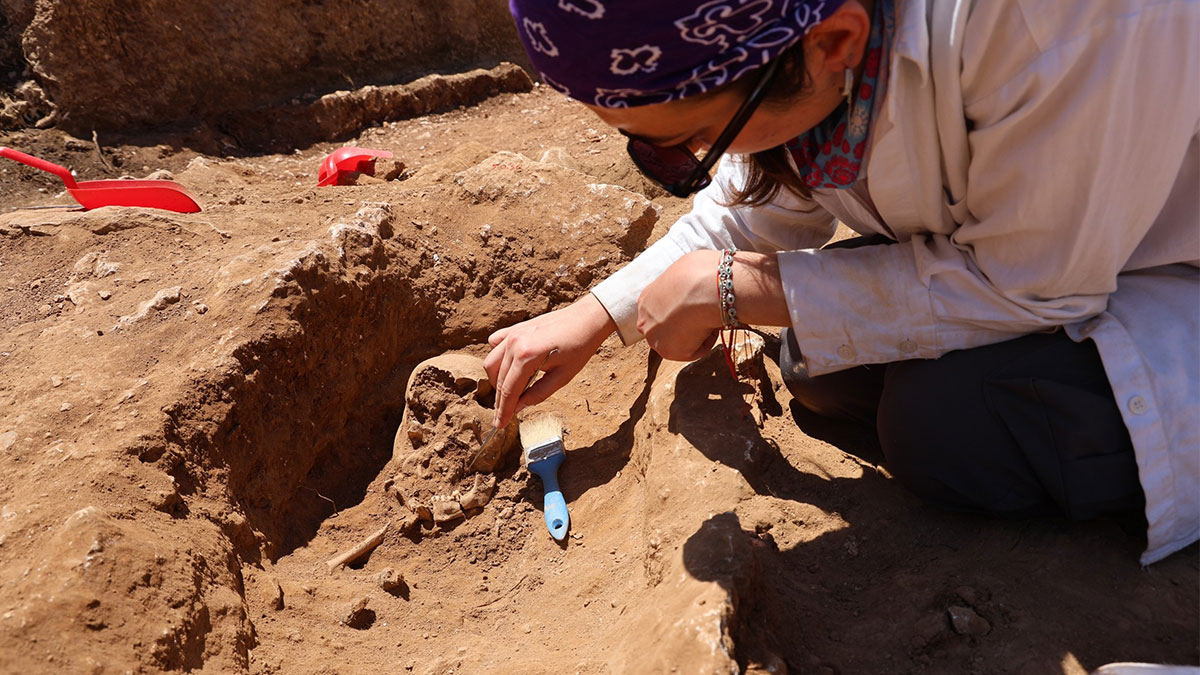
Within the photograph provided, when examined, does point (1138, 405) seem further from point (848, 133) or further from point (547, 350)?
point (547, 350)

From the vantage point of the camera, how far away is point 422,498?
2211 millimetres

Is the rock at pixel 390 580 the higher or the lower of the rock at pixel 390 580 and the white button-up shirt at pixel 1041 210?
the lower

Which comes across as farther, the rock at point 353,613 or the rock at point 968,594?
the rock at point 353,613

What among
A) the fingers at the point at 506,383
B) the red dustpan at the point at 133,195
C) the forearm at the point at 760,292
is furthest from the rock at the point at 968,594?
the red dustpan at the point at 133,195

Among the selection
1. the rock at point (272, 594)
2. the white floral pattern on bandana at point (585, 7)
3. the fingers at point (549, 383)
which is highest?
the white floral pattern on bandana at point (585, 7)

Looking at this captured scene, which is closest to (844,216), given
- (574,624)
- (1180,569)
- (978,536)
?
(978,536)

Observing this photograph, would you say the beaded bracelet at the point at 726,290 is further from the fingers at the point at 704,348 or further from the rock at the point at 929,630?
the rock at the point at 929,630

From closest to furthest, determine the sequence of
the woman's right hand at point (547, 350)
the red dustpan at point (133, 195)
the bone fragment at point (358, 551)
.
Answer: the woman's right hand at point (547, 350) → the bone fragment at point (358, 551) → the red dustpan at point (133, 195)

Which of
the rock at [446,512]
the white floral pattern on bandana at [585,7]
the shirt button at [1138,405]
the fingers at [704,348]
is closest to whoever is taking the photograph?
the white floral pattern on bandana at [585,7]

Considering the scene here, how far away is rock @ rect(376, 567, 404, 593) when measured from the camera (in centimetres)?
195

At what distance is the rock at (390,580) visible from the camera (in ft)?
6.38

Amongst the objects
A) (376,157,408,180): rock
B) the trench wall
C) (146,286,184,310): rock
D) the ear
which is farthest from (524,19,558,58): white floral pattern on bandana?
the trench wall

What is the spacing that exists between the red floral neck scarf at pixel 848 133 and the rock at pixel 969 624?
755 mm

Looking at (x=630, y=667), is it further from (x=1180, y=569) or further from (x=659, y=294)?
(x=1180, y=569)
